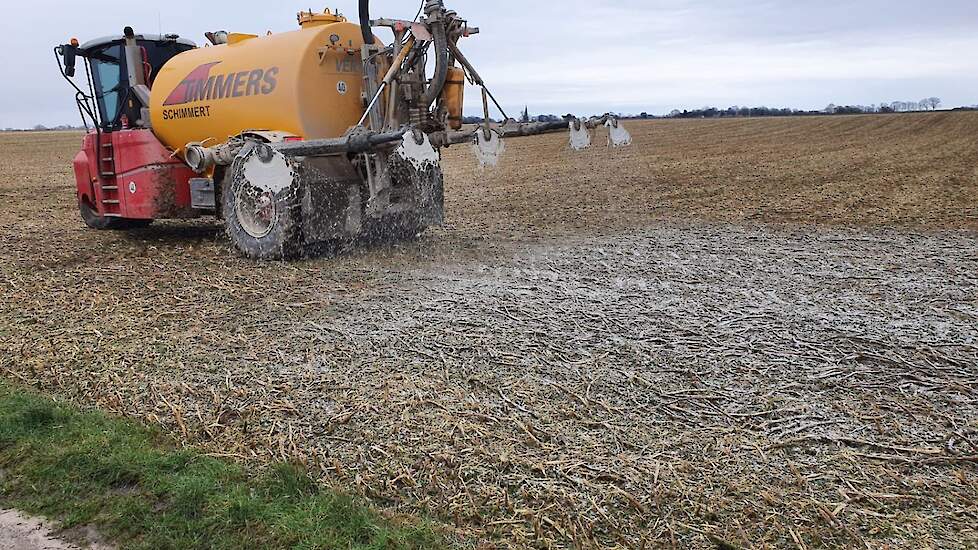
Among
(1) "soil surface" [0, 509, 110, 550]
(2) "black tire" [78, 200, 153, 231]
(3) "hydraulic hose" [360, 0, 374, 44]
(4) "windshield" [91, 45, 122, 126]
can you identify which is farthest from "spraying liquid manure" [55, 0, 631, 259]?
(1) "soil surface" [0, 509, 110, 550]

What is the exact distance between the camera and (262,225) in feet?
24.8

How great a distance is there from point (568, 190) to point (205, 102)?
666cm

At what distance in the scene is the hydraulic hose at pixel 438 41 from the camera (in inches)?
288

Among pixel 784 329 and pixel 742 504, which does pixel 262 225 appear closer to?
pixel 784 329

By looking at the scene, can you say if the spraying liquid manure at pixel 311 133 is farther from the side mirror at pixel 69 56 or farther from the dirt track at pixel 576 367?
the side mirror at pixel 69 56

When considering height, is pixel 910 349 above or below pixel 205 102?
below

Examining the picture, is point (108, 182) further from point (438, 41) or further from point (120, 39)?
point (438, 41)

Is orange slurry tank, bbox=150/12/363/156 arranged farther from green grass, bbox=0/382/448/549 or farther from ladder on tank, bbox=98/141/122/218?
green grass, bbox=0/382/448/549

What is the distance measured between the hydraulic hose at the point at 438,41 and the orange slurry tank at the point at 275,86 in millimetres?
930

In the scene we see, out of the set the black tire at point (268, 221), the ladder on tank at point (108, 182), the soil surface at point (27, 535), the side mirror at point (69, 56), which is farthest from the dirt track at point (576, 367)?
the side mirror at point (69, 56)

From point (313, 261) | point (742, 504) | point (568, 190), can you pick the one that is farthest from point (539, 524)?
point (568, 190)

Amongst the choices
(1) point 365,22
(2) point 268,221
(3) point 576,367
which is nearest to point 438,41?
(1) point 365,22

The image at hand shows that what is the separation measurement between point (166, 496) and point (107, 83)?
7.80m

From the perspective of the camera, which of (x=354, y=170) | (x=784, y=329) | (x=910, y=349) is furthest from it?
(x=354, y=170)
